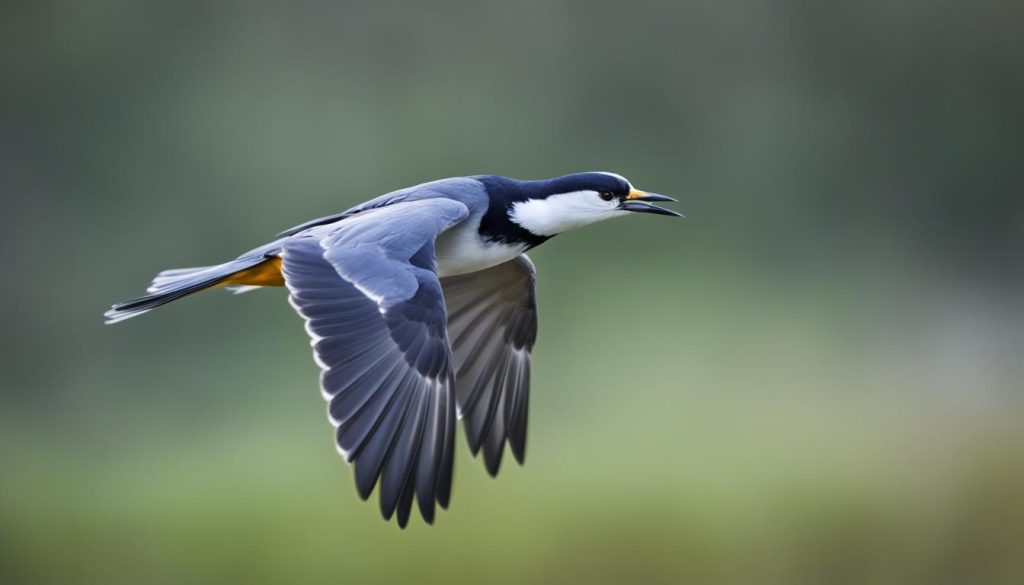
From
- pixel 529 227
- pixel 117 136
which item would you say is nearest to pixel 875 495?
pixel 529 227

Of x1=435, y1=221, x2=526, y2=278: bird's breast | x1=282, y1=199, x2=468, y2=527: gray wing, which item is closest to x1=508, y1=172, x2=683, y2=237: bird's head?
A: x1=435, y1=221, x2=526, y2=278: bird's breast

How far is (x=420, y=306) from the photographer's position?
5.15 metres

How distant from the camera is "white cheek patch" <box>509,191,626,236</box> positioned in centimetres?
599

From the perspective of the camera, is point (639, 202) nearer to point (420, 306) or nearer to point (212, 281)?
point (420, 306)

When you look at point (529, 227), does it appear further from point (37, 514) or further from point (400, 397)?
point (37, 514)

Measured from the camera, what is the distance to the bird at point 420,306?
4.86 metres

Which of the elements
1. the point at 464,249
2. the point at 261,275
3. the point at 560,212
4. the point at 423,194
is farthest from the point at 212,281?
the point at 560,212

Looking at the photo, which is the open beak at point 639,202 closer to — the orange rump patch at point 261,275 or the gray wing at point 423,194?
the gray wing at point 423,194

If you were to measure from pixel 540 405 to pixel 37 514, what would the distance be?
402 cm

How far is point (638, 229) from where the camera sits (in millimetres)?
13102

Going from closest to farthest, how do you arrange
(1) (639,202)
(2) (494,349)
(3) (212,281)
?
(3) (212,281)
(1) (639,202)
(2) (494,349)

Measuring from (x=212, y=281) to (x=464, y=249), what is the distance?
3.35ft

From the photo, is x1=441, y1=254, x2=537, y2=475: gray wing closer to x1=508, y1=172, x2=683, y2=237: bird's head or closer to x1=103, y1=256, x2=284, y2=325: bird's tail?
x1=508, y1=172, x2=683, y2=237: bird's head

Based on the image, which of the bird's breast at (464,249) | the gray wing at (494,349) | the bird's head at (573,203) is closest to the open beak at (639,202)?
the bird's head at (573,203)
